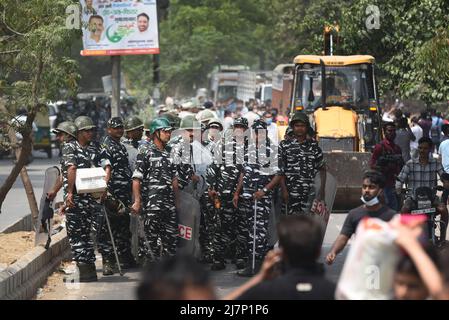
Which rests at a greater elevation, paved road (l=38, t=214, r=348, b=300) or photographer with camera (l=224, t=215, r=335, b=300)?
photographer with camera (l=224, t=215, r=335, b=300)

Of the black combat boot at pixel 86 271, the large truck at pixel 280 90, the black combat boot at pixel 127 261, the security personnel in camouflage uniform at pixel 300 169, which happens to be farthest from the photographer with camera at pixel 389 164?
the large truck at pixel 280 90

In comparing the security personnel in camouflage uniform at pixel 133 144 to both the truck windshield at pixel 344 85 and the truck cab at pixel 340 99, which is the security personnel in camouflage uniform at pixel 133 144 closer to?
the truck cab at pixel 340 99

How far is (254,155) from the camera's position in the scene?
509 inches

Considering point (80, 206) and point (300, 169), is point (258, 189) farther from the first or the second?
point (80, 206)

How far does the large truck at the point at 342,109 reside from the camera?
64.3ft

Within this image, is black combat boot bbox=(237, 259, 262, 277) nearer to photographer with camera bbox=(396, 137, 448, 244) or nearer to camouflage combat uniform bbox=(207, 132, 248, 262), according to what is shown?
camouflage combat uniform bbox=(207, 132, 248, 262)

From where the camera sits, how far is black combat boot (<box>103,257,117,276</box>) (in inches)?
509

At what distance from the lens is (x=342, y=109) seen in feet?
70.2

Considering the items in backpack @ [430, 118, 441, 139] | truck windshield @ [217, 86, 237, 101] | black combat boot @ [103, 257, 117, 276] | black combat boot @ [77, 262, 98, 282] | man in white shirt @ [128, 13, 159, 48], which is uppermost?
man in white shirt @ [128, 13, 159, 48]

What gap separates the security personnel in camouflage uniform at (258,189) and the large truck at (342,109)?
21.9 feet

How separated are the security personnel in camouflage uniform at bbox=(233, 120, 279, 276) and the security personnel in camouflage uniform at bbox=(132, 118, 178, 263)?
2.68 feet

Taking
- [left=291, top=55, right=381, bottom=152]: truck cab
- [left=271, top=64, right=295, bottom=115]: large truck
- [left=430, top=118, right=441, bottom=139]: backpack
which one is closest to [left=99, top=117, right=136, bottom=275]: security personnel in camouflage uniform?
[left=291, top=55, right=381, bottom=152]: truck cab
